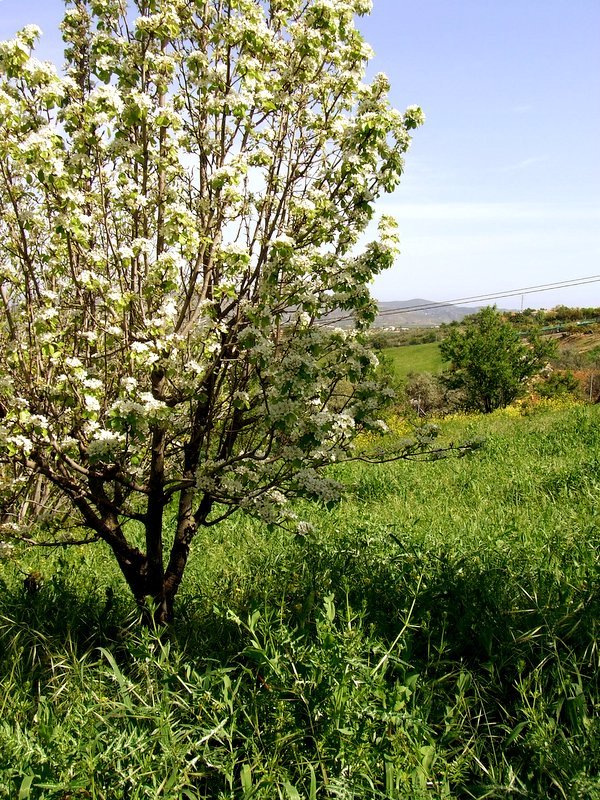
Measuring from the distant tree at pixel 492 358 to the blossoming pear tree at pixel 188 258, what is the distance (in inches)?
1188

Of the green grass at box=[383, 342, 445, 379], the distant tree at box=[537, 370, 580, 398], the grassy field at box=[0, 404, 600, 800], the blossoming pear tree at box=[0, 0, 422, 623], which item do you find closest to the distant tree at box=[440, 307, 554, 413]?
the distant tree at box=[537, 370, 580, 398]

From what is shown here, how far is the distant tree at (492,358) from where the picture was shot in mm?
33031

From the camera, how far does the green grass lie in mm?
74625

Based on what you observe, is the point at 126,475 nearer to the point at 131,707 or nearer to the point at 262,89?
the point at 131,707

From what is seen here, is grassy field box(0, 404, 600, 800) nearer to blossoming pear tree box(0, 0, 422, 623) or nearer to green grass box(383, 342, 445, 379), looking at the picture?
blossoming pear tree box(0, 0, 422, 623)

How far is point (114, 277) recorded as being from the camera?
13.9ft

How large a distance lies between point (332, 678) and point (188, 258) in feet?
8.39

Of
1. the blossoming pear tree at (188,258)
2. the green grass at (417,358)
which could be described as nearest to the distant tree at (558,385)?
the green grass at (417,358)

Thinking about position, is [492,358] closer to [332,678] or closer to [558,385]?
[558,385]

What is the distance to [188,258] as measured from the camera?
380cm

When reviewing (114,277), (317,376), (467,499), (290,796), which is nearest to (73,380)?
(114,277)

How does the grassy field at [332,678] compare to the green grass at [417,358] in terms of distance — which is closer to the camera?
the grassy field at [332,678]

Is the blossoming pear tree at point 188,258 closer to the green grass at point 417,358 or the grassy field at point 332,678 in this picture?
the grassy field at point 332,678

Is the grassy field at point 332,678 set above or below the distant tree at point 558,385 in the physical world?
above
